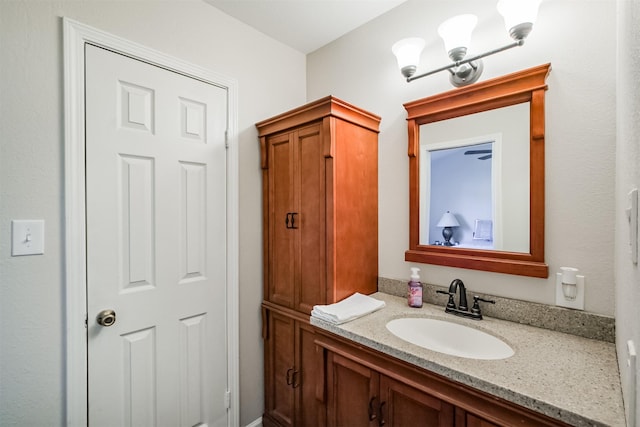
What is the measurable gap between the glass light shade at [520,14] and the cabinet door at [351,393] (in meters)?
1.44

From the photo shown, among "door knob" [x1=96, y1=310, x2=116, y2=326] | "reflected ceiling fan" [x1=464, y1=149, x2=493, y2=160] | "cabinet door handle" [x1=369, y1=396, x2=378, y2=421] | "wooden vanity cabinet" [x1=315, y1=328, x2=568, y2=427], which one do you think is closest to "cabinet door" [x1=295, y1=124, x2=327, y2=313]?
"wooden vanity cabinet" [x1=315, y1=328, x2=568, y2=427]

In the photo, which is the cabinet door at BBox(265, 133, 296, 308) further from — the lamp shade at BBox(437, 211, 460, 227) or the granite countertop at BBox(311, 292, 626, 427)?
the lamp shade at BBox(437, 211, 460, 227)

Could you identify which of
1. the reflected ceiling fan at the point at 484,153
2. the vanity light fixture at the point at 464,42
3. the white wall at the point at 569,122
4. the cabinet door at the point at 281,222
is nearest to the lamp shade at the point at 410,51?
the vanity light fixture at the point at 464,42

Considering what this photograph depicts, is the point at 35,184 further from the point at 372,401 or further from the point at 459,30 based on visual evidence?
the point at 459,30

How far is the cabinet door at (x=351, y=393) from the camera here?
3.71ft

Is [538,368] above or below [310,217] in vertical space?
below

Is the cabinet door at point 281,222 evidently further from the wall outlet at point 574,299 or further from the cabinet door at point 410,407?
the wall outlet at point 574,299

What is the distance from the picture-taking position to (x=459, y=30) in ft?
4.16

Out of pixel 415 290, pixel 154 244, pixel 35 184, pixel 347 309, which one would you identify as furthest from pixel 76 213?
pixel 415 290

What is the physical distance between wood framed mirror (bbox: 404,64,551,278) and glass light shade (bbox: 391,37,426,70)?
0.62ft

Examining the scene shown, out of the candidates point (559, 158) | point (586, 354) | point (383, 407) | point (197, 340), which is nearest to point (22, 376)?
point (197, 340)

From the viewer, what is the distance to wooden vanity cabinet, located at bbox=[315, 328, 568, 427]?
2.72 feet

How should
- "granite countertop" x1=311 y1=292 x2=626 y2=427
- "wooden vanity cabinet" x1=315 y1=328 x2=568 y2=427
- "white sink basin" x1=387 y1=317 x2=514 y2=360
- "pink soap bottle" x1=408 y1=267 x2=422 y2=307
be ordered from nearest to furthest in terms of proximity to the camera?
1. "granite countertop" x1=311 y1=292 x2=626 y2=427
2. "wooden vanity cabinet" x1=315 y1=328 x2=568 y2=427
3. "white sink basin" x1=387 y1=317 x2=514 y2=360
4. "pink soap bottle" x1=408 y1=267 x2=422 y2=307

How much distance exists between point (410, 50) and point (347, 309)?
1300 mm
